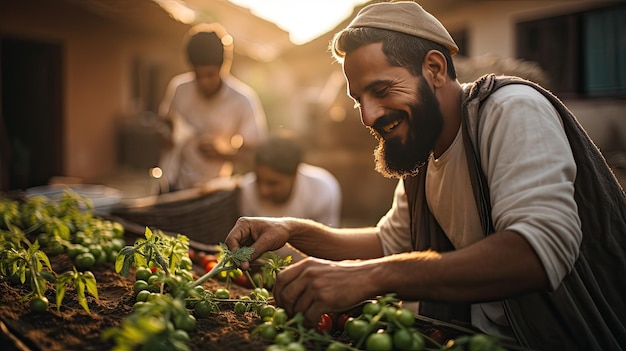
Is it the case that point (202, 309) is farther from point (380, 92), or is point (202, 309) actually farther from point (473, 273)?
point (380, 92)

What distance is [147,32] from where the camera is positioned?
11328 mm

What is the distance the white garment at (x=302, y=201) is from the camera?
4.24 meters

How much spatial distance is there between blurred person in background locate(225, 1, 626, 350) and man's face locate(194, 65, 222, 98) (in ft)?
8.33

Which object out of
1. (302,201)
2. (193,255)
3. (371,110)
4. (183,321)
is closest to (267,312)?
(183,321)

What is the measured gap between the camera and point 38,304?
5.56 ft

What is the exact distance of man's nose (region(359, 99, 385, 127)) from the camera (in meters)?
1.97

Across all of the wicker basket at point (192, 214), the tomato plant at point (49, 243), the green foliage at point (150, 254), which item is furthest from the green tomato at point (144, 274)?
the wicker basket at point (192, 214)

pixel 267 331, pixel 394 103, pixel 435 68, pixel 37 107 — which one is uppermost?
pixel 37 107

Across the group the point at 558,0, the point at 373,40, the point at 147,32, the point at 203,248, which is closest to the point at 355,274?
the point at 373,40

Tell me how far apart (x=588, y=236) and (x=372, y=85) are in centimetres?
84

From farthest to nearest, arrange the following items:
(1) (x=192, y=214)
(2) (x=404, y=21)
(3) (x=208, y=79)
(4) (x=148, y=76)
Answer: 1. (4) (x=148, y=76)
2. (3) (x=208, y=79)
3. (1) (x=192, y=214)
4. (2) (x=404, y=21)

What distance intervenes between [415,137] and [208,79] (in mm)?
2992

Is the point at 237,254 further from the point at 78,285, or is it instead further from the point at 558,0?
the point at 558,0

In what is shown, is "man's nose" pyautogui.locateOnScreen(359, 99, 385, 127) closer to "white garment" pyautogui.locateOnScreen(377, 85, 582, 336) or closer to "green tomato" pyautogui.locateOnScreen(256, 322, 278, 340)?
"white garment" pyautogui.locateOnScreen(377, 85, 582, 336)
